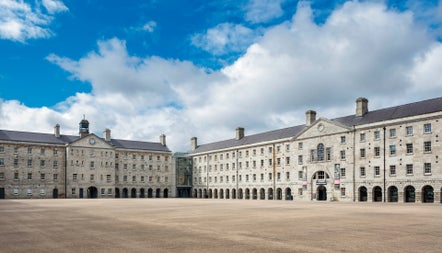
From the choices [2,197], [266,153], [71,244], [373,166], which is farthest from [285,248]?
[2,197]

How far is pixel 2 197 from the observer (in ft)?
260

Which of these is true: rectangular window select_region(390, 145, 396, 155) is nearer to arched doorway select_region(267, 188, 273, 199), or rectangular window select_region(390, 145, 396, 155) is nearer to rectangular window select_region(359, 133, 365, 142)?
rectangular window select_region(359, 133, 365, 142)

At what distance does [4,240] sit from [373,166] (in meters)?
53.1

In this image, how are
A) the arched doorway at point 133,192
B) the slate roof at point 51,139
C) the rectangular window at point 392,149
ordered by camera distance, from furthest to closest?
the arched doorway at point 133,192 < the slate roof at point 51,139 < the rectangular window at point 392,149

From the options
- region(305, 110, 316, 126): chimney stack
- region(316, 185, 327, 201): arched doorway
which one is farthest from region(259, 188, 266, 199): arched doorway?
region(305, 110, 316, 126): chimney stack

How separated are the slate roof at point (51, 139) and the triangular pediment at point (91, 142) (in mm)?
2056

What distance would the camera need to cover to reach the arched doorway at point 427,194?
172ft

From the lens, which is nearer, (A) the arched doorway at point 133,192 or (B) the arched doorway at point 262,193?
(B) the arched doorway at point 262,193

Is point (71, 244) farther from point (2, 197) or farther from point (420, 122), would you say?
point (2, 197)

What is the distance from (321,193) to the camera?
68.0 metres

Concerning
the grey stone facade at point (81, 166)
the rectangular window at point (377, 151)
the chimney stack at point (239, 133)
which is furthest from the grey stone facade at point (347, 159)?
the grey stone facade at point (81, 166)

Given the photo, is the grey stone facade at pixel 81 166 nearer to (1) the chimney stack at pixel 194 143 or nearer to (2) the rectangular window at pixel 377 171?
(1) the chimney stack at pixel 194 143

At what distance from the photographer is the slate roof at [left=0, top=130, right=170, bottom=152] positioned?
82819 mm

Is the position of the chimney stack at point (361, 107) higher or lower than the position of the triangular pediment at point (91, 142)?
higher
